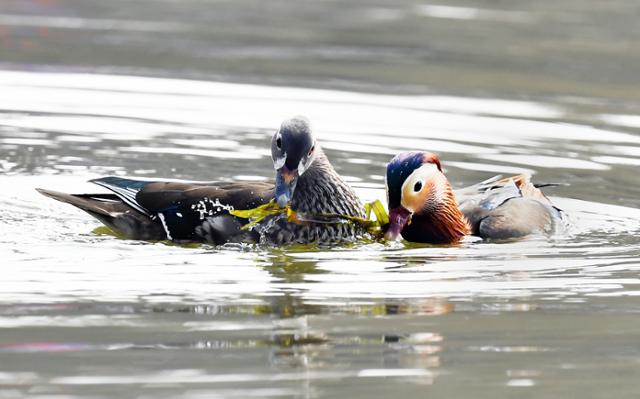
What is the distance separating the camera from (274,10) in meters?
20.3

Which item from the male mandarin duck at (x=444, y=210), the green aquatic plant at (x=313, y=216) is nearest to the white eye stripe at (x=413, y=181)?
the male mandarin duck at (x=444, y=210)

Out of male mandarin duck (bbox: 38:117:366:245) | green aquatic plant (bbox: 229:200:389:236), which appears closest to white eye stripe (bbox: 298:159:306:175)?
male mandarin duck (bbox: 38:117:366:245)

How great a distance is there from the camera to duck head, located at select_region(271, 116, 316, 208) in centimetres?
938

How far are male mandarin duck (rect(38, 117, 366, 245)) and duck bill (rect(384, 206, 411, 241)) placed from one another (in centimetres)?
24

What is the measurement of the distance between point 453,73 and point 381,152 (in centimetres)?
397

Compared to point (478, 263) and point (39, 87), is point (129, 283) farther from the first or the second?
point (39, 87)

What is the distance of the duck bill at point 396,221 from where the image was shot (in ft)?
31.6

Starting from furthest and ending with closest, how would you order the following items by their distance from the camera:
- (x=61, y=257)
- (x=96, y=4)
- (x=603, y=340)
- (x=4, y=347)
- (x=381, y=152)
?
1. (x=96, y=4)
2. (x=381, y=152)
3. (x=61, y=257)
4. (x=603, y=340)
5. (x=4, y=347)

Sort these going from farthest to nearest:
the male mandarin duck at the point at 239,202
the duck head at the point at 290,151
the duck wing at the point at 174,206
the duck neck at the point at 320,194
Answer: the duck neck at the point at 320,194
the duck wing at the point at 174,206
the male mandarin duck at the point at 239,202
the duck head at the point at 290,151

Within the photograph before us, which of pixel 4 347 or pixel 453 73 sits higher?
pixel 453 73

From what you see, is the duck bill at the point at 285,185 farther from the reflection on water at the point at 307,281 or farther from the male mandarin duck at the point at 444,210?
the male mandarin duck at the point at 444,210

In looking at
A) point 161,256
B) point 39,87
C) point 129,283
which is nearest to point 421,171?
point 161,256

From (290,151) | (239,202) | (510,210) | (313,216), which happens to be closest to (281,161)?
(290,151)

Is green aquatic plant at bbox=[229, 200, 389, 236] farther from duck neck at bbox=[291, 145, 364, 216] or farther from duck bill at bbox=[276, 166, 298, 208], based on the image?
duck bill at bbox=[276, 166, 298, 208]
